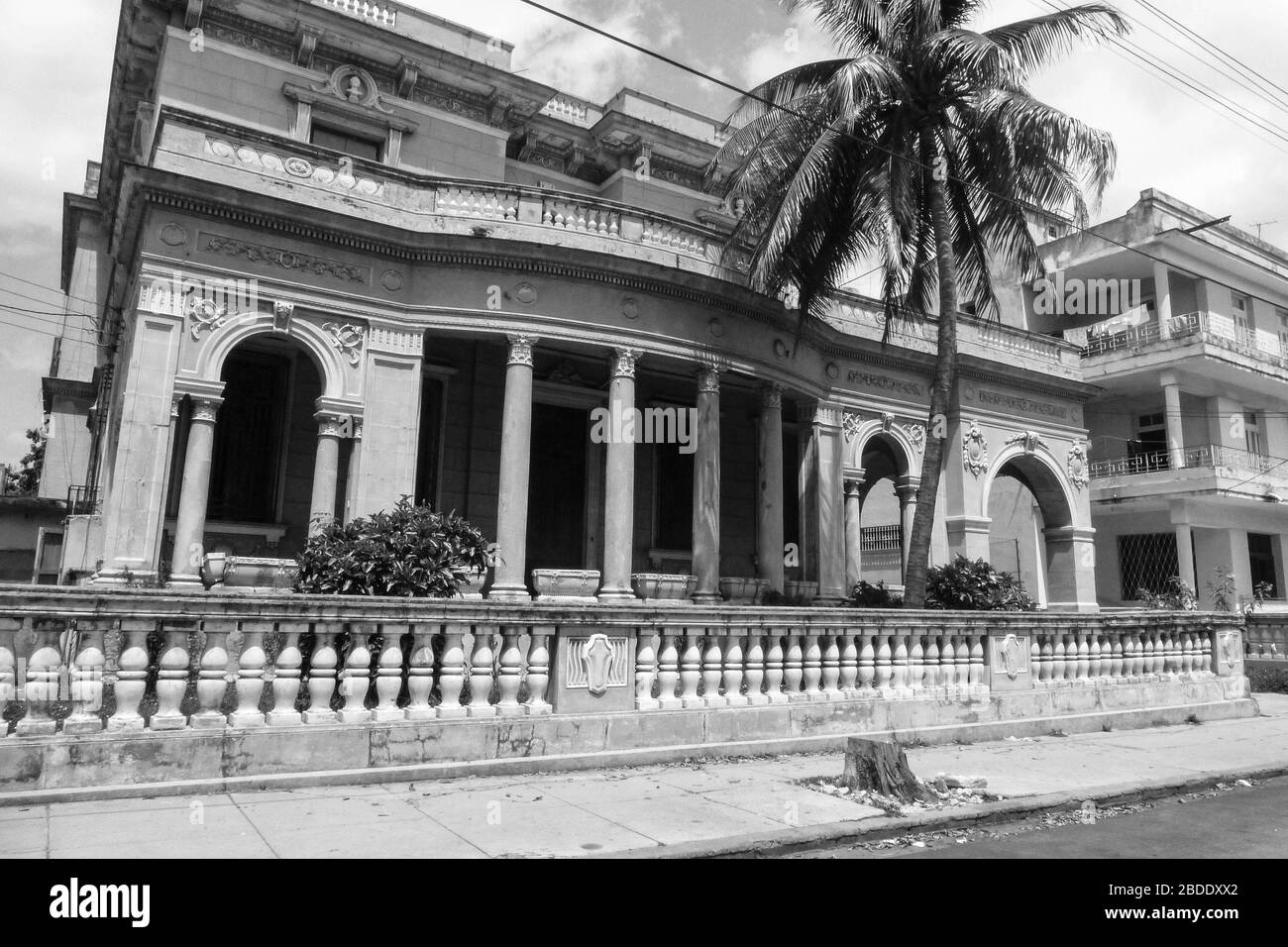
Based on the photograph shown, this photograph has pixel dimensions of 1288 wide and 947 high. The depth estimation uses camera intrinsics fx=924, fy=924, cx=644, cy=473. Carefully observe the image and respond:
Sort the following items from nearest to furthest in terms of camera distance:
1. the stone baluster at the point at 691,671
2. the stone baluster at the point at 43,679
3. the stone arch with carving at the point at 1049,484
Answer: the stone baluster at the point at 43,679 → the stone baluster at the point at 691,671 → the stone arch with carving at the point at 1049,484

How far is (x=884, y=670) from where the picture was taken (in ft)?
32.3

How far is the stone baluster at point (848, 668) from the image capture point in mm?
9625

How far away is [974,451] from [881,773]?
1570 cm

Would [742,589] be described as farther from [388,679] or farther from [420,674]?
[388,679]

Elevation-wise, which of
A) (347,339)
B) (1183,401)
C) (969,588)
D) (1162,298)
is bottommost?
(969,588)

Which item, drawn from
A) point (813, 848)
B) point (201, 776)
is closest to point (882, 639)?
point (813, 848)

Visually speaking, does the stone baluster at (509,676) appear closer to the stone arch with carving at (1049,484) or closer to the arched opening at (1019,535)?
the stone arch with carving at (1049,484)

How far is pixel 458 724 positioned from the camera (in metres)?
7.21

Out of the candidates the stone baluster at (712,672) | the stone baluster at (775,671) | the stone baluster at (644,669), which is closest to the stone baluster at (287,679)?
the stone baluster at (644,669)

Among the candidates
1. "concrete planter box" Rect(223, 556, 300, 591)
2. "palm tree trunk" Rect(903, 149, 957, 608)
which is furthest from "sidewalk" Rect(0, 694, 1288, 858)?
"concrete planter box" Rect(223, 556, 300, 591)

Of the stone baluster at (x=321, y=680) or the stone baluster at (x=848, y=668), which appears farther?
the stone baluster at (x=848, y=668)

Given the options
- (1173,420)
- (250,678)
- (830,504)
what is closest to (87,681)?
(250,678)

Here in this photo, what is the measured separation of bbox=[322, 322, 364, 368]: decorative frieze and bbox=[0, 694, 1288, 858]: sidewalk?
28.4ft

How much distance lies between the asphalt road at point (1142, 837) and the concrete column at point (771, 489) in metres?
9.30
